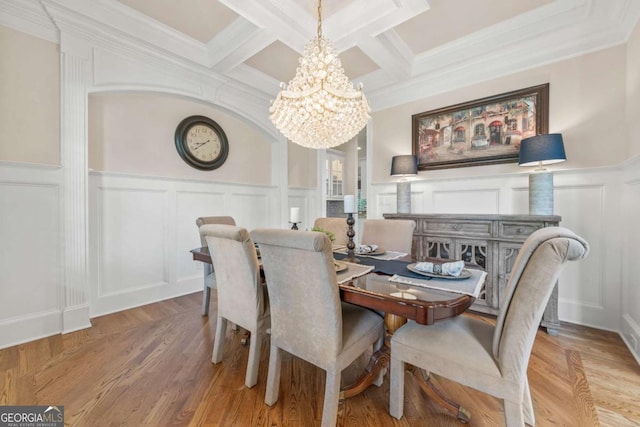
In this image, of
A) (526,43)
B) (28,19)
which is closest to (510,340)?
(526,43)

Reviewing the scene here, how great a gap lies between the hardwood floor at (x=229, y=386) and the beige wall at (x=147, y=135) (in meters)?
1.65

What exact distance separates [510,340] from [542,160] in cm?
187

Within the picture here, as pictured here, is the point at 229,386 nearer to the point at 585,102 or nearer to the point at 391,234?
the point at 391,234

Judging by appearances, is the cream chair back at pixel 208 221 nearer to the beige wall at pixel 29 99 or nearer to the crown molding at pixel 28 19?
the beige wall at pixel 29 99

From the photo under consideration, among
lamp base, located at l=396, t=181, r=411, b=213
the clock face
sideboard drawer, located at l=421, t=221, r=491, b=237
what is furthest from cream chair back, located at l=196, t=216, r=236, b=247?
sideboard drawer, located at l=421, t=221, r=491, b=237

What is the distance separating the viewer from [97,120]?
2516 millimetres

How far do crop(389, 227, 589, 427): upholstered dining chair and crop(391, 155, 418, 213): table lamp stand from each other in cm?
202

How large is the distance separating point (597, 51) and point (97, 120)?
180 inches

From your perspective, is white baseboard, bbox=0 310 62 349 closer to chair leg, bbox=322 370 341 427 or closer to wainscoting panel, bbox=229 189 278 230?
wainscoting panel, bbox=229 189 278 230

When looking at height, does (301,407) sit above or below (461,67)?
below

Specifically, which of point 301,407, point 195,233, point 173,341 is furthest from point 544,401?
point 195,233

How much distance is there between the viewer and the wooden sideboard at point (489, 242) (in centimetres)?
219

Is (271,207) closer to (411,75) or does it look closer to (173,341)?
(173,341)

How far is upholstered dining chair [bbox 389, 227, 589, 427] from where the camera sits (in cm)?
95
